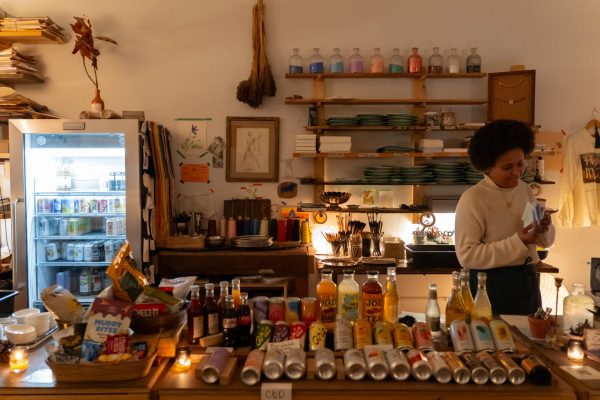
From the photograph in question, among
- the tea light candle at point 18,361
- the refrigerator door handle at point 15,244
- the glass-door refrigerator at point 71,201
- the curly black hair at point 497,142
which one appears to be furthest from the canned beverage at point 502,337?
the refrigerator door handle at point 15,244

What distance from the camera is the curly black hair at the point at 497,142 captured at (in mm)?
2266

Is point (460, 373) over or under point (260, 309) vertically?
under

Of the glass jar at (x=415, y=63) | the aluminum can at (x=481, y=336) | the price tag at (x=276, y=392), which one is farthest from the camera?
the glass jar at (x=415, y=63)

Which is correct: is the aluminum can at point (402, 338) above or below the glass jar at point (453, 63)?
below

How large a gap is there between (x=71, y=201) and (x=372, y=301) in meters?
2.85

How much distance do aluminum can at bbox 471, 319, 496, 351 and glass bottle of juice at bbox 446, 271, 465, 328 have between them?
0.13 metres

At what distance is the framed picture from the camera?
4273mm

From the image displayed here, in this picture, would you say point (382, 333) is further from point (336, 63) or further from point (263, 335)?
point (336, 63)

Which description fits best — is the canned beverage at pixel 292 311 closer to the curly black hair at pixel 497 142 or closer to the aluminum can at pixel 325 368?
the aluminum can at pixel 325 368

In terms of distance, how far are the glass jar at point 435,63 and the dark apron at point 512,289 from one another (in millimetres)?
Answer: 2220

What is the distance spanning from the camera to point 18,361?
1.66 metres

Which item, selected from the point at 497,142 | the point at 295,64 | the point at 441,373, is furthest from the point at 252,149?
the point at 441,373

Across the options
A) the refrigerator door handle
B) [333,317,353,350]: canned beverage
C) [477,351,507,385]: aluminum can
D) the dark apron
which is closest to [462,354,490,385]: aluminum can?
[477,351,507,385]: aluminum can

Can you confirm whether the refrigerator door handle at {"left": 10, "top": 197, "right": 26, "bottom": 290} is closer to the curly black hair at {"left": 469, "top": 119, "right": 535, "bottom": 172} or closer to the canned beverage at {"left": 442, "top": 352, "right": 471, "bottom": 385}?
the curly black hair at {"left": 469, "top": 119, "right": 535, "bottom": 172}
